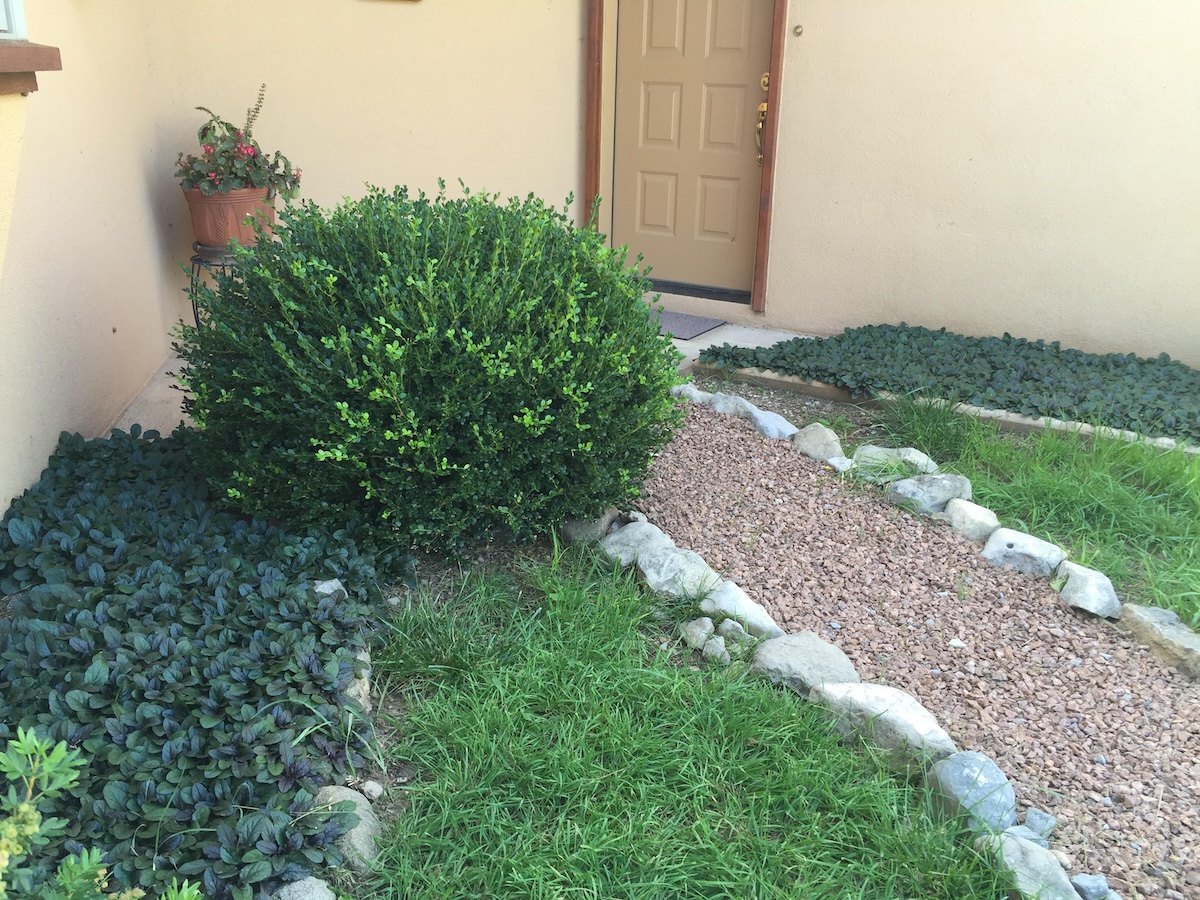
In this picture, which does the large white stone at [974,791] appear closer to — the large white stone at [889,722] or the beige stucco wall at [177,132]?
the large white stone at [889,722]

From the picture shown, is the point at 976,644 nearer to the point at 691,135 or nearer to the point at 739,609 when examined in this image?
the point at 739,609

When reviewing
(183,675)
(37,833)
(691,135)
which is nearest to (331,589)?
(183,675)

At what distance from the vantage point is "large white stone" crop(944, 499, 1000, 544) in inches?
132

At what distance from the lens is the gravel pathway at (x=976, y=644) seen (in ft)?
7.26

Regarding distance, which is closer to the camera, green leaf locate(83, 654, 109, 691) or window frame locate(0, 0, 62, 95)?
green leaf locate(83, 654, 109, 691)

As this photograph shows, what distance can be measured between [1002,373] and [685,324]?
6.82 feet

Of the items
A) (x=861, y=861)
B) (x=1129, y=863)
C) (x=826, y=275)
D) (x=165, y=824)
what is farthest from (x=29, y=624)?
(x=826, y=275)

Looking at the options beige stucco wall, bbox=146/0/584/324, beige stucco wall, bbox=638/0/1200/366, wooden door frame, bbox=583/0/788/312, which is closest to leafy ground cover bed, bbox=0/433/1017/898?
beige stucco wall, bbox=146/0/584/324

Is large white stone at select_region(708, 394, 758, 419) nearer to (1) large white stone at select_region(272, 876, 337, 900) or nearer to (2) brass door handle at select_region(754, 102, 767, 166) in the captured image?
(2) brass door handle at select_region(754, 102, 767, 166)

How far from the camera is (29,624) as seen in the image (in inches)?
89.3

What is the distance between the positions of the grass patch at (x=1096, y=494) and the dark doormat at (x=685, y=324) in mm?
1955

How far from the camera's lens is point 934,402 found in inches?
168

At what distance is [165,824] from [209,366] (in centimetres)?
148

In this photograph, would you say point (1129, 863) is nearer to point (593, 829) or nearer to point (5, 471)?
point (593, 829)
